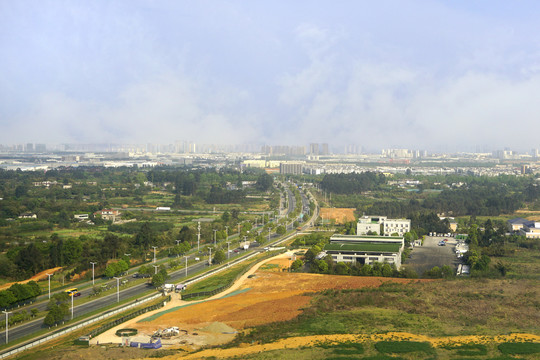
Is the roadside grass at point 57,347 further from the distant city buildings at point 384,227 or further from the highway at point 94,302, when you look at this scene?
the distant city buildings at point 384,227

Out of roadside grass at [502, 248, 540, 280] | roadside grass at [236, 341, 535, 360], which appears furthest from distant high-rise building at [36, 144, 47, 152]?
roadside grass at [236, 341, 535, 360]

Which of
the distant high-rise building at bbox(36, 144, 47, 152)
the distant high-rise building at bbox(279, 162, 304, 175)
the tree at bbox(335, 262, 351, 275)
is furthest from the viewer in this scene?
the distant high-rise building at bbox(36, 144, 47, 152)

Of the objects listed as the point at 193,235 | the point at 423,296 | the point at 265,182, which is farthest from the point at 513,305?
the point at 265,182

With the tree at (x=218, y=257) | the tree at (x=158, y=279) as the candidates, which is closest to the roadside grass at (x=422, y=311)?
the tree at (x=158, y=279)

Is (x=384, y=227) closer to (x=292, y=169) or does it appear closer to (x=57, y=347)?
(x=57, y=347)

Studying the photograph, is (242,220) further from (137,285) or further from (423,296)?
(423,296)

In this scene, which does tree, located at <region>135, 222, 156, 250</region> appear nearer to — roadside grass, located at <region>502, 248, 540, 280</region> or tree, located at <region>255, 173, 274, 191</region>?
roadside grass, located at <region>502, 248, 540, 280</region>
